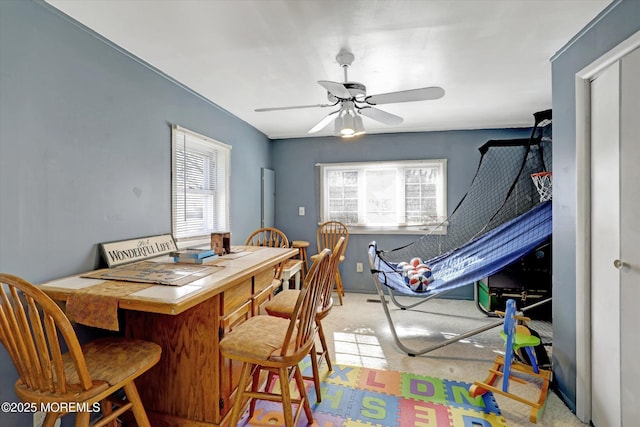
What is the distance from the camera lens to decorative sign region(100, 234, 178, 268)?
1810mm

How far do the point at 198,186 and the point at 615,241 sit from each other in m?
3.10

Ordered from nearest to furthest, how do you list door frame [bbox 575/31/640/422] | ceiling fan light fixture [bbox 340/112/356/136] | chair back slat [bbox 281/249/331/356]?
chair back slat [bbox 281/249/331/356] → door frame [bbox 575/31/640/422] → ceiling fan light fixture [bbox 340/112/356/136]

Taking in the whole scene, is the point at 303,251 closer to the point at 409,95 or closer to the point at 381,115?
the point at 381,115

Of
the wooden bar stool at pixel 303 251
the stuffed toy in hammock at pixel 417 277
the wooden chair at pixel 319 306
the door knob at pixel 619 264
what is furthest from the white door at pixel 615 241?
the wooden bar stool at pixel 303 251

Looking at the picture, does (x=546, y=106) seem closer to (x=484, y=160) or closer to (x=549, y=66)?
(x=484, y=160)

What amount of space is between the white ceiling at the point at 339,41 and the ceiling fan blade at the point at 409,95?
0.33m

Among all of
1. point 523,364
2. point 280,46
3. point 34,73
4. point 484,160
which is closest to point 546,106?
point 484,160

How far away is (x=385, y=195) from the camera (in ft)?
13.8

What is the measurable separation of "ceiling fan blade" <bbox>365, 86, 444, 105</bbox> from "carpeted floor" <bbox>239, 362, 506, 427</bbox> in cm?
195

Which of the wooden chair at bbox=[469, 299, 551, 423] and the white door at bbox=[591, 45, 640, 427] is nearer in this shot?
the white door at bbox=[591, 45, 640, 427]

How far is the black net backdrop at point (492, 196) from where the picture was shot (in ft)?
11.5

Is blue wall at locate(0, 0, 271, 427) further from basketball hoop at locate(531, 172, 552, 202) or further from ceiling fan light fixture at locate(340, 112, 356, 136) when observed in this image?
basketball hoop at locate(531, 172, 552, 202)

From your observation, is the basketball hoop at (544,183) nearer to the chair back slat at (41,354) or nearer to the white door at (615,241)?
the white door at (615,241)

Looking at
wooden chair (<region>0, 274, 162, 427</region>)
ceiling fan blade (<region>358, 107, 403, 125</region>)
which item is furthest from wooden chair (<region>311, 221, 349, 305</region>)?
wooden chair (<region>0, 274, 162, 427</region>)
